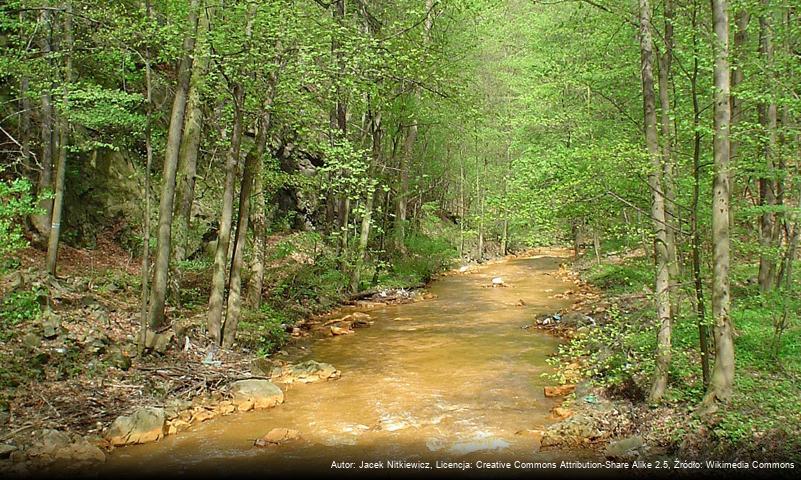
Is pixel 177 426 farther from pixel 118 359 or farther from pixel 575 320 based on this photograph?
pixel 575 320

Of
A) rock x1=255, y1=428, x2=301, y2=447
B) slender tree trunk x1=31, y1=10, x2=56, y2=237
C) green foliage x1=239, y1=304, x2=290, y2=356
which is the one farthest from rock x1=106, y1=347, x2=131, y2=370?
Answer: slender tree trunk x1=31, y1=10, x2=56, y2=237

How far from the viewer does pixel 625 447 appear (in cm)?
624

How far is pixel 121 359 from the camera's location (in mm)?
8461

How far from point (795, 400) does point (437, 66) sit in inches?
318

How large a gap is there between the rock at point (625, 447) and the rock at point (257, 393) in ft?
16.4

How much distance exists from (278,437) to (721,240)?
6.12 metres

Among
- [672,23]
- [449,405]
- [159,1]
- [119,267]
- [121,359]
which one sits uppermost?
[159,1]

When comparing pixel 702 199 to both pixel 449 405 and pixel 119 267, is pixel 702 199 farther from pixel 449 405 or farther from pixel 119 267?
pixel 119 267

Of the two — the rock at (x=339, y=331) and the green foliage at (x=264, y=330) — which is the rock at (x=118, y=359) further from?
the rock at (x=339, y=331)

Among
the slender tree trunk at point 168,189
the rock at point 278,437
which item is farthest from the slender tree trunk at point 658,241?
the slender tree trunk at point 168,189

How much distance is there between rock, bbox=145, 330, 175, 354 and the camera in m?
9.07

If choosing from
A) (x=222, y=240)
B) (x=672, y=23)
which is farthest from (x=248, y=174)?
(x=672, y=23)

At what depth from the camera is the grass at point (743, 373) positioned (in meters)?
5.71

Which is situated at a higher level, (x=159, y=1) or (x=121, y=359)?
(x=159, y=1)
